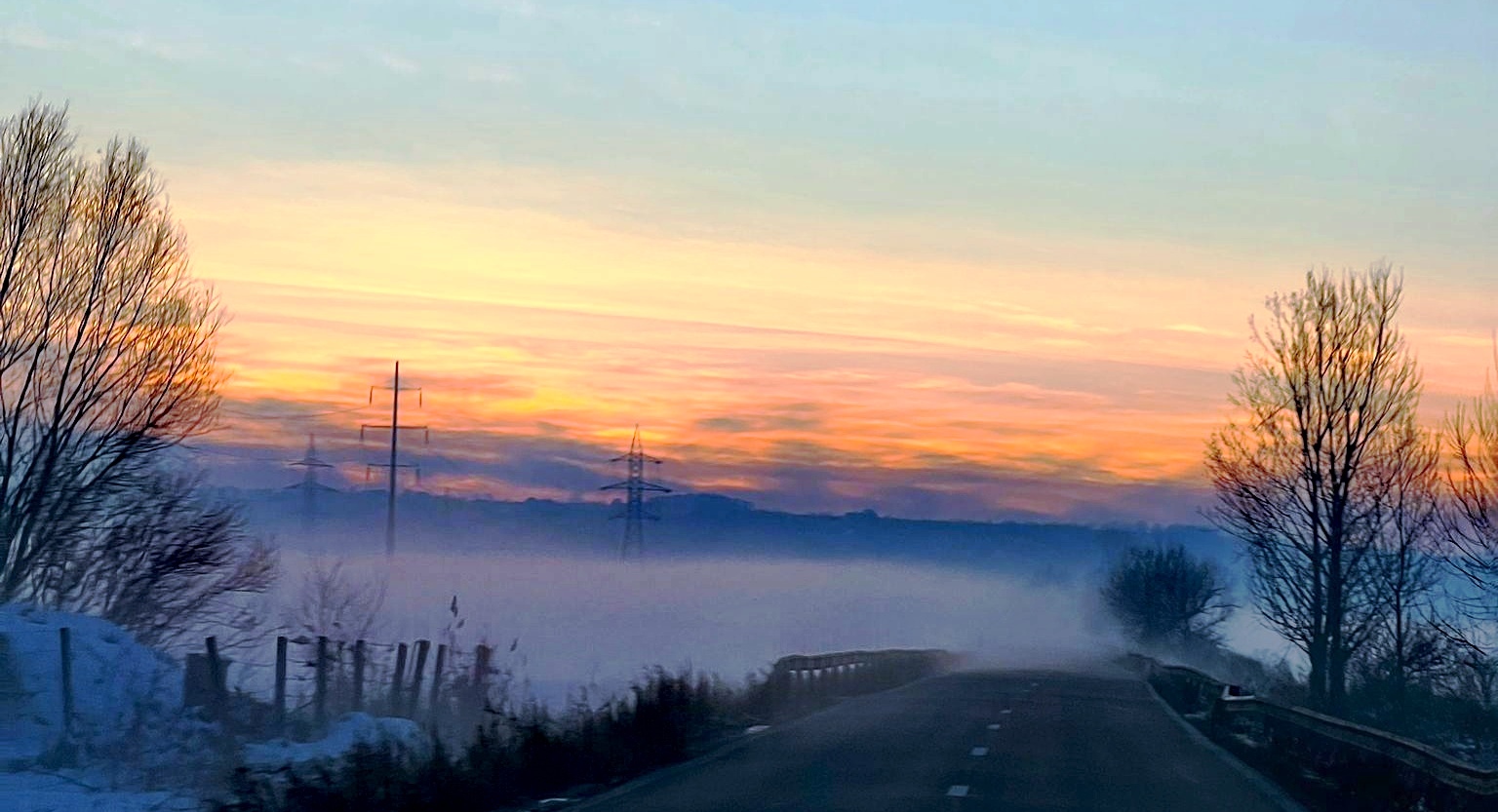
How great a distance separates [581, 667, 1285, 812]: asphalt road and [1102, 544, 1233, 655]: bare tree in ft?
235

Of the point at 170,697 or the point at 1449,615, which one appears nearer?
the point at 170,697

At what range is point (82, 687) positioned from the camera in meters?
20.8

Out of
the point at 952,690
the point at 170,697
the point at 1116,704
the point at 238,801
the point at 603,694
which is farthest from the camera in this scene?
the point at 952,690

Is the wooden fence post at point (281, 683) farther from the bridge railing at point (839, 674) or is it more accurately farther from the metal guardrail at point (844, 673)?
the metal guardrail at point (844, 673)

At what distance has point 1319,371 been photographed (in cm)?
Result: 3625

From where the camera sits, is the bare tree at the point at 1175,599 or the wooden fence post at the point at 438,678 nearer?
the wooden fence post at the point at 438,678

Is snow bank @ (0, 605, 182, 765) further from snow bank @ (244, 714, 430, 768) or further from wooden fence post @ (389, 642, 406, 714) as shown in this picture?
wooden fence post @ (389, 642, 406, 714)

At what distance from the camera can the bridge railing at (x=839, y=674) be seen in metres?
34.5

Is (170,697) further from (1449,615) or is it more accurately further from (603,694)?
(1449,615)

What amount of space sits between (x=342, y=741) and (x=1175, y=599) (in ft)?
302

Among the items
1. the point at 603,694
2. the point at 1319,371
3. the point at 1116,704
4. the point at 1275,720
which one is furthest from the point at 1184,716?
the point at 603,694

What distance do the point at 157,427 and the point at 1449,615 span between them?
27422 mm

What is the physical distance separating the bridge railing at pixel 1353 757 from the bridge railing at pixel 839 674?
9.08 meters

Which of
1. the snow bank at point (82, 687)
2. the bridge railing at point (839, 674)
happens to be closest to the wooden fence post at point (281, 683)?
the snow bank at point (82, 687)
